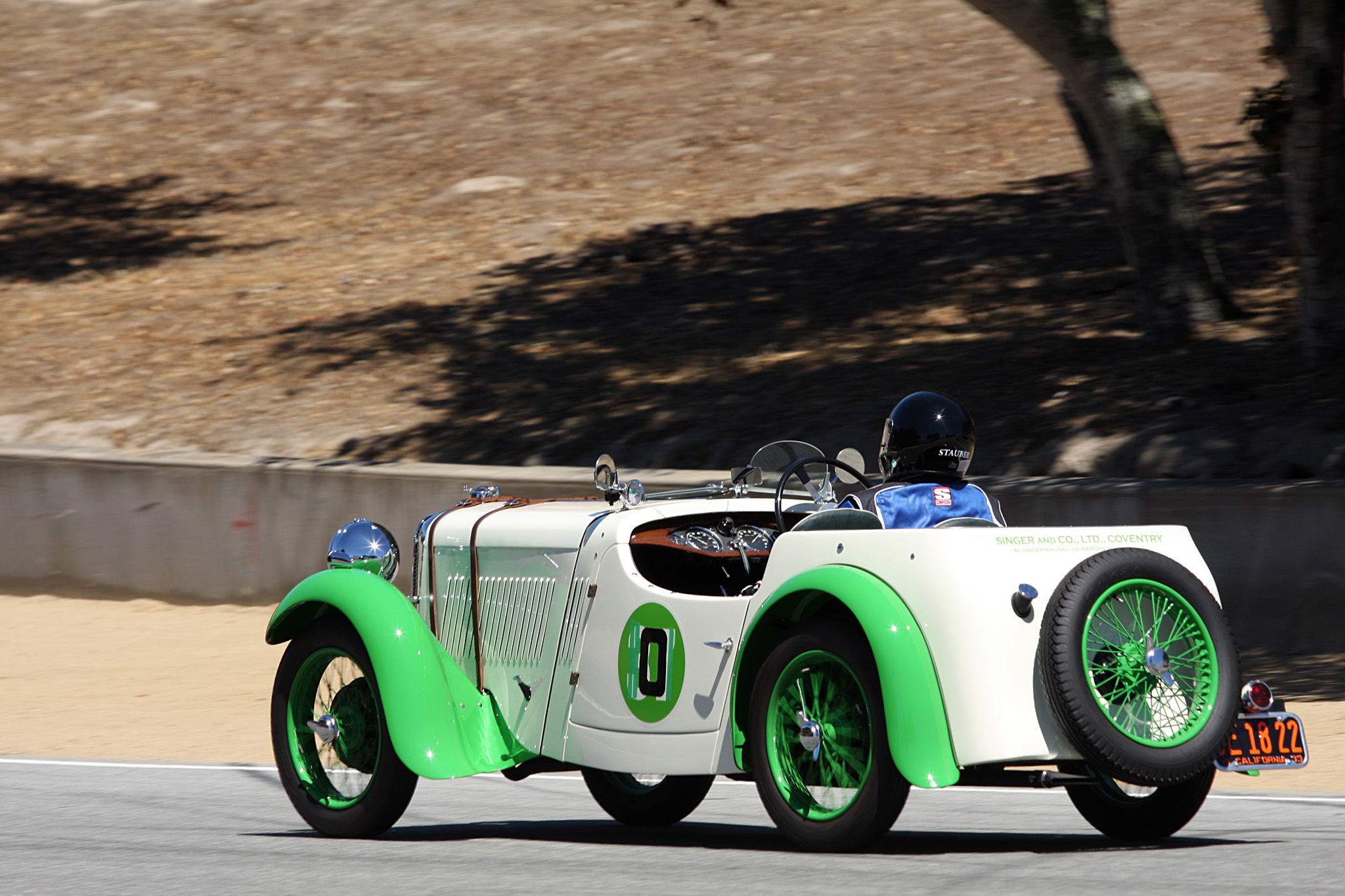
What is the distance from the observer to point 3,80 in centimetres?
3133

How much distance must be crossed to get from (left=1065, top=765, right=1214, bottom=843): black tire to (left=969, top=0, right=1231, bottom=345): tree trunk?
34.0 feet

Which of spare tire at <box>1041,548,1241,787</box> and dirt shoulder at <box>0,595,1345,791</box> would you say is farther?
dirt shoulder at <box>0,595,1345,791</box>

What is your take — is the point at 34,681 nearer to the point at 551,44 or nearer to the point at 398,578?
the point at 398,578

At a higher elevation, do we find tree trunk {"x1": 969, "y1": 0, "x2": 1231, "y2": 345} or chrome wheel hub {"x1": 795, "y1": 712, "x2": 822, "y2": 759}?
chrome wheel hub {"x1": 795, "y1": 712, "x2": 822, "y2": 759}

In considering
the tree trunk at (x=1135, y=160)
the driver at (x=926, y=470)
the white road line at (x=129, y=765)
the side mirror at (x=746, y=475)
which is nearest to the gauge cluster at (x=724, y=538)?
the side mirror at (x=746, y=475)

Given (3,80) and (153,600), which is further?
(3,80)

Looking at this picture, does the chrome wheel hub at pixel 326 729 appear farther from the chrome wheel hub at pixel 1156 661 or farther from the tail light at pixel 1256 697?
the tail light at pixel 1256 697

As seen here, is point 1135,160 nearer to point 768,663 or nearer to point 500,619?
point 500,619

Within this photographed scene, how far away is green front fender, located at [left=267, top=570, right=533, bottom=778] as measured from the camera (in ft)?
22.0

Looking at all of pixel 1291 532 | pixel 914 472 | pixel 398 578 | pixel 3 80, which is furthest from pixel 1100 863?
pixel 3 80

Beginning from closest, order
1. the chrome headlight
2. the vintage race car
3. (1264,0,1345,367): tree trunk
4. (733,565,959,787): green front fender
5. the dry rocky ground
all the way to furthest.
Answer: (733,565,959,787): green front fender < the vintage race car < the chrome headlight < (1264,0,1345,367): tree trunk < the dry rocky ground

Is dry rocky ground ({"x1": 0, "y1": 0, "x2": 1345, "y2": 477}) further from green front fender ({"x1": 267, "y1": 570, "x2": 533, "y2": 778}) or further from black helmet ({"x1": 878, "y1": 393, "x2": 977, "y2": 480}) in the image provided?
green front fender ({"x1": 267, "y1": 570, "x2": 533, "y2": 778})

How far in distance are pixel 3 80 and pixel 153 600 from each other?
1897 cm

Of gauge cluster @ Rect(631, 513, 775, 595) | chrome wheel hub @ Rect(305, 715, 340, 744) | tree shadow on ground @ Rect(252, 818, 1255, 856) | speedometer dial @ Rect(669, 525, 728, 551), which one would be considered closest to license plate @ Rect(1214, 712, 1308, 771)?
tree shadow on ground @ Rect(252, 818, 1255, 856)
